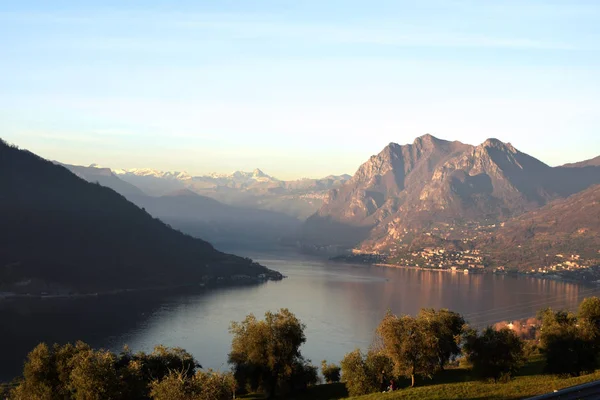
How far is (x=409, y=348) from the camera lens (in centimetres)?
3922

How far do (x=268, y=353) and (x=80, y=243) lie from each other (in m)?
111

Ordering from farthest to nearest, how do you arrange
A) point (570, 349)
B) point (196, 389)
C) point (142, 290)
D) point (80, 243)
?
point (80, 243)
point (142, 290)
point (570, 349)
point (196, 389)

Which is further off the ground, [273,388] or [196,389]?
[196,389]

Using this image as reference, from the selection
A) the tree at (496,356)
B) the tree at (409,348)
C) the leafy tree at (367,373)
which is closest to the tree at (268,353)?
the leafy tree at (367,373)

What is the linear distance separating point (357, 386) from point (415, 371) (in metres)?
4.10

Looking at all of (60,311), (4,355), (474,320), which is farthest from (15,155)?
(474,320)

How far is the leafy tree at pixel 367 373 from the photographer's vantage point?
3794 cm

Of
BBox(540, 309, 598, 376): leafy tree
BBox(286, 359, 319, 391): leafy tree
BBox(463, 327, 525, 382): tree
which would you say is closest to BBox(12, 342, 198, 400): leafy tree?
BBox(286, 359, 319, 391): leafy tree

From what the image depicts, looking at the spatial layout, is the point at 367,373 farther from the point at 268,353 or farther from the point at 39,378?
the point at 39,378

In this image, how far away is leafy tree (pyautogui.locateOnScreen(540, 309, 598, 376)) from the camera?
34.1 m

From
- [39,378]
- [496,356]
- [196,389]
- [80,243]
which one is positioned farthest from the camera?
[80,243]

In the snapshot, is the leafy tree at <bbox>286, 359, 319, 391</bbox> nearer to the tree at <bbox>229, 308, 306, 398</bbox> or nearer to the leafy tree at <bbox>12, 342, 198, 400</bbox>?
the tree at <bbox>229, 308, 306, 398</bbox>

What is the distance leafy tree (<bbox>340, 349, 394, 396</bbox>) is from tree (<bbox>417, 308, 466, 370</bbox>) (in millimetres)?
4149

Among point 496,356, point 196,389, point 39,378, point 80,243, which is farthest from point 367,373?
point 80,243
